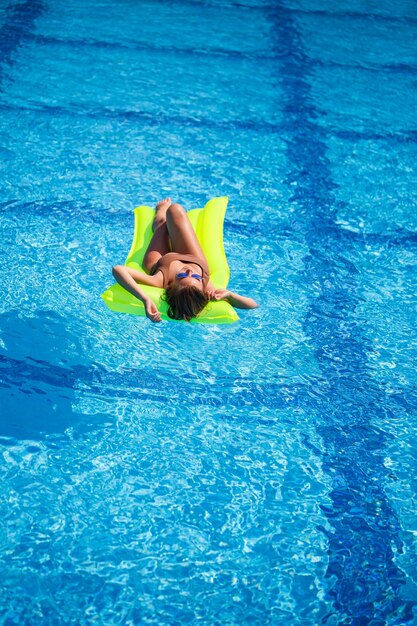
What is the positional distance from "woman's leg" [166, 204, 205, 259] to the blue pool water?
1.16 feet

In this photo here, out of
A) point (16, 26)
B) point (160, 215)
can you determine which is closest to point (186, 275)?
point (160, 215)

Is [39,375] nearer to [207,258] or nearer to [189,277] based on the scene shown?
[189,277]

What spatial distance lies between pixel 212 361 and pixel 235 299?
35cm

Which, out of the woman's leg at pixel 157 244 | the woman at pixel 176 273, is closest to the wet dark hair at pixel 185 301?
the woman at pixel 176 273

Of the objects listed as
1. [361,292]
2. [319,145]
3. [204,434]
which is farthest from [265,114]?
[204,434]

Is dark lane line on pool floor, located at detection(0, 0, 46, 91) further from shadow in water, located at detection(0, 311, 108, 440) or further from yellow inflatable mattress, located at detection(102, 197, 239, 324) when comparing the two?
shadow in water, located at detection(0, 311, 108, 440)

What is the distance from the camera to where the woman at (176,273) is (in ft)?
11.8

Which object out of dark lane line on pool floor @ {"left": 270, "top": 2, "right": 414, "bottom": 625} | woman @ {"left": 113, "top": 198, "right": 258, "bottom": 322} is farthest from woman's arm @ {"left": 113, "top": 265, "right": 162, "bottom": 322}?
dark lane line on pool floor @ {"left": 270, "top": 2, "right": 414, "bottom": 625}

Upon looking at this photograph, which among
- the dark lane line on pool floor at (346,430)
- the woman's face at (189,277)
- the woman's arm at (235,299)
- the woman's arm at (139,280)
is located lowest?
the dark lane line on pool floor at (346,430)

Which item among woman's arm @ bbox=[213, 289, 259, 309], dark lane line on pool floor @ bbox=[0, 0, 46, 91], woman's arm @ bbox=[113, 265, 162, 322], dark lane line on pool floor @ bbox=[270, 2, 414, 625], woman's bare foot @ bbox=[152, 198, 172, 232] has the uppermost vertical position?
dark lane line on pool floor @ bbox=[0, 0, 46, 91]

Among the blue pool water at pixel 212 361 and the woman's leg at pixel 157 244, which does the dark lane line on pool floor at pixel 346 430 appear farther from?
the woman's leg at pixel 157 244

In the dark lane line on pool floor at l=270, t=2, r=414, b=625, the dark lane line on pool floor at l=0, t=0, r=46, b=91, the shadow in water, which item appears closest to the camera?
the dark lane line on pool floor at l=270, t=2, r=414, b=625

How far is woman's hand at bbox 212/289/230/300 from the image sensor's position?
374 cm

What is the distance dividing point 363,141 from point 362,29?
104 inches
